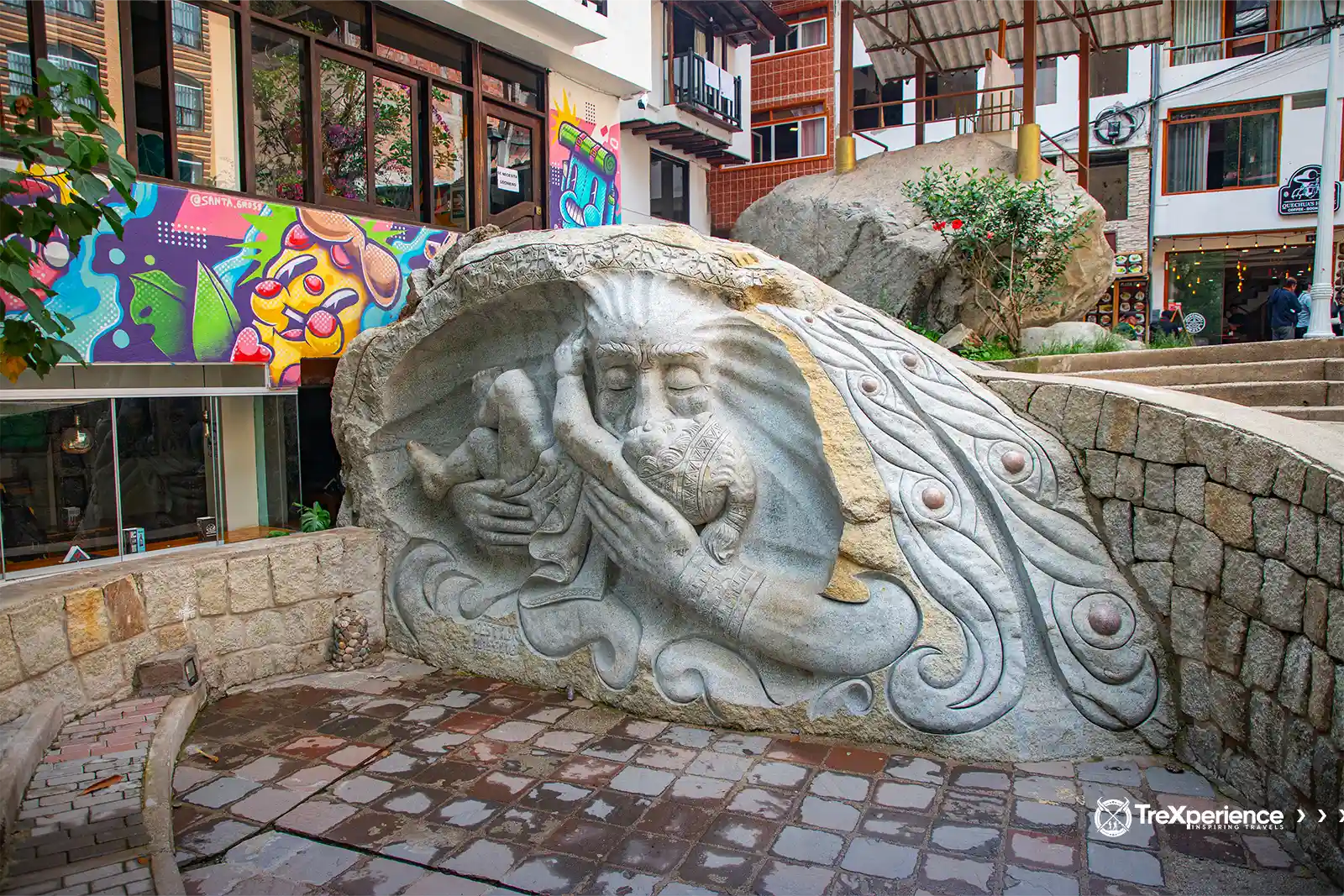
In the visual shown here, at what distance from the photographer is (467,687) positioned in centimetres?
405

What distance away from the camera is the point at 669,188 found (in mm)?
15461

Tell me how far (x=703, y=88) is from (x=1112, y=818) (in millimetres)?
13526

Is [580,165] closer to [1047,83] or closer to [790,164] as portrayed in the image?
[790,164]

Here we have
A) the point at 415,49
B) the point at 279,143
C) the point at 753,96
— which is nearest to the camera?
the point at 279,143

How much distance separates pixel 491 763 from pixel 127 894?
116 cm

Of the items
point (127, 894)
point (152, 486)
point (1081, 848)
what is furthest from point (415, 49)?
point (1081, 848)

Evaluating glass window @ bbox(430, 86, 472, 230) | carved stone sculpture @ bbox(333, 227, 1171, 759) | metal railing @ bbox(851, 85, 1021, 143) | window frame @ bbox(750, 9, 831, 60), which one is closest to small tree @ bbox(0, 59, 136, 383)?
carved stone sculpture @ bbox(333, 227, 1171, 759)

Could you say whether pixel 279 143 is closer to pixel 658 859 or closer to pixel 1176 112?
pixel 658 859

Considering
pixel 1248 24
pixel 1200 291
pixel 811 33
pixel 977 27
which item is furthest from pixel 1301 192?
pixel 811 33

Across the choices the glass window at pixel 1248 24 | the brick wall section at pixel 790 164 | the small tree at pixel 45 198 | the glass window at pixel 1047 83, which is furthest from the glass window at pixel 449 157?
the glass window at pixel 1248 24

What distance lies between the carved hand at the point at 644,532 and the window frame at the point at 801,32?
14.8 m

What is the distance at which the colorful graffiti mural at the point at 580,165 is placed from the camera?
31.7 ft

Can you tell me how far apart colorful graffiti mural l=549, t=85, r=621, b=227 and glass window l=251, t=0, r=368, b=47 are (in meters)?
2.42

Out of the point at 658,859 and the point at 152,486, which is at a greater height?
the point at 152,486
